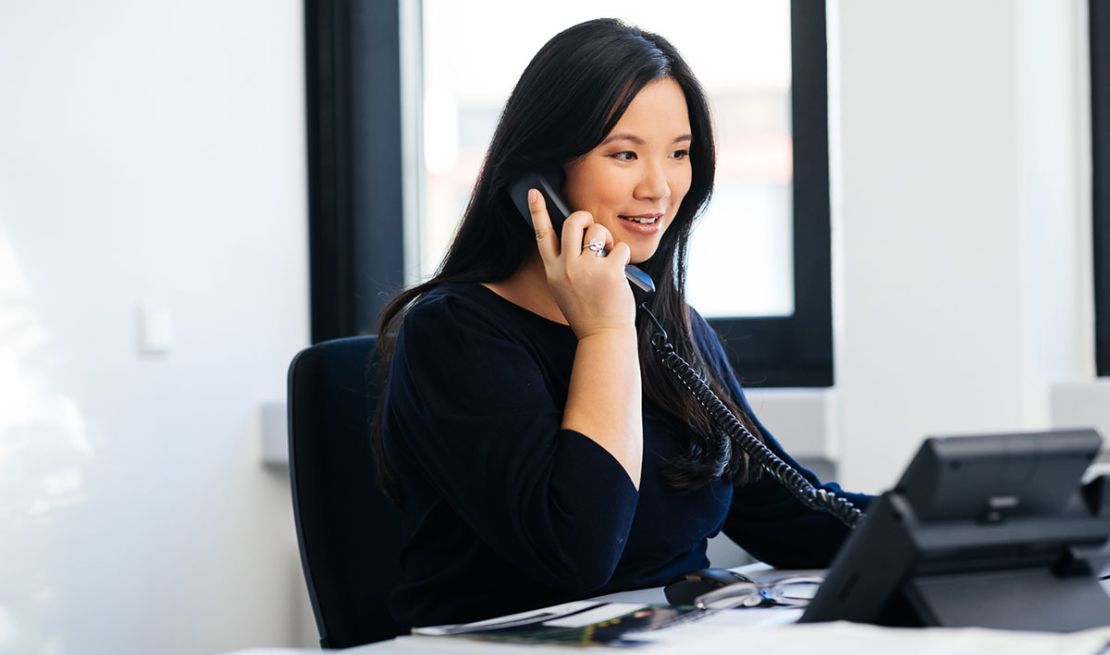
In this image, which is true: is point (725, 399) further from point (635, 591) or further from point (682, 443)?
point (635, 591)

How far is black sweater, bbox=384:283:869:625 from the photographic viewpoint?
1.22 metres

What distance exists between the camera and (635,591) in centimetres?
132

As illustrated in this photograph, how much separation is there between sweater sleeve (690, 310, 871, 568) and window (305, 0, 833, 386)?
0.91m

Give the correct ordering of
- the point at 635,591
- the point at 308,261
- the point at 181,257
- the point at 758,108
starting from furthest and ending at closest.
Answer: the point at 308,261, the point at 758,108, the point at 181,257, the point at 635,591

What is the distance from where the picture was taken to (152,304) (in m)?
2.22

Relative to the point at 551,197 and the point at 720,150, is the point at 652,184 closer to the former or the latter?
the point at 551,197

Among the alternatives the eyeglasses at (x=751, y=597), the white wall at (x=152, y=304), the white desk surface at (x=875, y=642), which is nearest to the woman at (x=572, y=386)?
the eyeglasses at (x=751, y=597)

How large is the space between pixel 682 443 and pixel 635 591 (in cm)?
22

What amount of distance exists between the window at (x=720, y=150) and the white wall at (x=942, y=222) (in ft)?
1.05

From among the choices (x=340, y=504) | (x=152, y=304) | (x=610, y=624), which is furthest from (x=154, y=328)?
(x=610, y=624)

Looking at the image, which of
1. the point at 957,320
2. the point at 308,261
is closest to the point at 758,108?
the point at 957,320

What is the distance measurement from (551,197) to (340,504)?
1.42ft

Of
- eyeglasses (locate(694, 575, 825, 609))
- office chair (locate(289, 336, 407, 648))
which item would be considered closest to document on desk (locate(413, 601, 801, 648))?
eyeglasses (locate(694, 575, 825, 609))

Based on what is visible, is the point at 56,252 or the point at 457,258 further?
the point at 56,252
